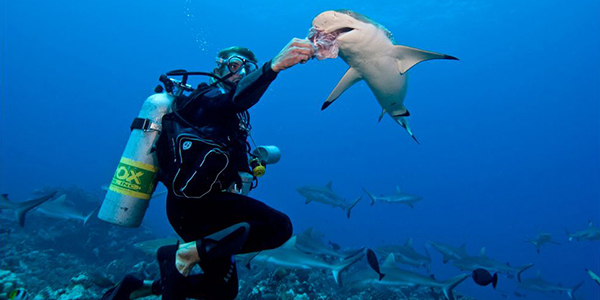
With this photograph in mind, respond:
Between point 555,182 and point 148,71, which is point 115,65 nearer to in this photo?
point 148,71

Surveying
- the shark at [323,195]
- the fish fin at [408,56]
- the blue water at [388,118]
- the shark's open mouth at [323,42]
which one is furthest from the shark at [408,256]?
the blue water at [388,118]

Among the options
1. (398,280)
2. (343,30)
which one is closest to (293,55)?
(343,30)

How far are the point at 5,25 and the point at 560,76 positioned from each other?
728 ft

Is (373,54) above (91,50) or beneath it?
beneath

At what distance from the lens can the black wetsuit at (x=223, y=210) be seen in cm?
272

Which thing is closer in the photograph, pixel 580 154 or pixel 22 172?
pixel 22 172

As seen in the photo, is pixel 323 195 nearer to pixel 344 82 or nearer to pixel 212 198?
pixel 344 82

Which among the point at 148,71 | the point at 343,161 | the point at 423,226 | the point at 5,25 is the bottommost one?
the point at 423,226

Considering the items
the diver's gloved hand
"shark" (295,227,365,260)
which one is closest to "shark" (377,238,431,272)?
"shark" (295,227,365,260)

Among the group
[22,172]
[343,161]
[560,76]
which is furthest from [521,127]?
[22,172]

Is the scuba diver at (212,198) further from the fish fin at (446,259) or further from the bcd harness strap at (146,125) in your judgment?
the fish fin at (446,259)

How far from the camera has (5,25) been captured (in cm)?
14175

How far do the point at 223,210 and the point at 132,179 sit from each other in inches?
47.8

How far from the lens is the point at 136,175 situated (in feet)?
10.8
